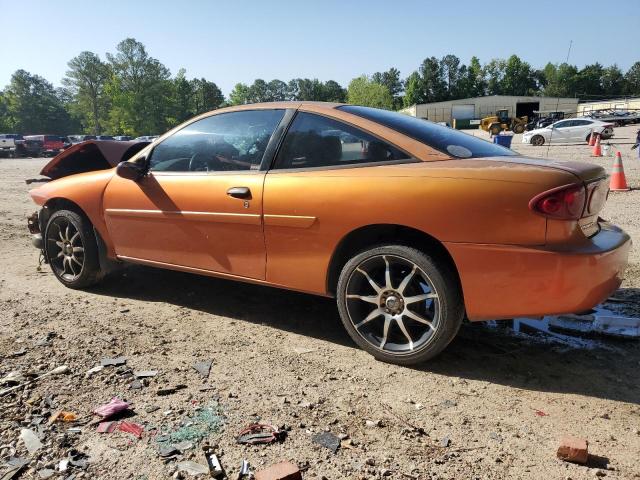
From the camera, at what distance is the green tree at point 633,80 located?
353ft

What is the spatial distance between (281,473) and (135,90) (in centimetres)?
9093

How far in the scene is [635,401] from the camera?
2592mm

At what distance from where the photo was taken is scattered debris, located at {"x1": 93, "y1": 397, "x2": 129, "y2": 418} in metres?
2.53

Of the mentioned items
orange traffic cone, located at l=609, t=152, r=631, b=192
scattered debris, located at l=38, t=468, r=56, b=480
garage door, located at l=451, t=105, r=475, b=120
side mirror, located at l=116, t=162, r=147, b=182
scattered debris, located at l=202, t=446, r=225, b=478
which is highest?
garage door, located at l=451, t=105, r=475, b=120

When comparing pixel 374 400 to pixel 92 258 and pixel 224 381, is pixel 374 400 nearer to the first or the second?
pixel 224 381

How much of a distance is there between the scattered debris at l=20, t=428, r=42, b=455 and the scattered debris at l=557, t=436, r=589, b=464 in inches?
93.3

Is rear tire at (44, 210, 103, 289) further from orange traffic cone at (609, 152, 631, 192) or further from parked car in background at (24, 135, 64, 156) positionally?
parked car in background at (24, 135, 64, 156)

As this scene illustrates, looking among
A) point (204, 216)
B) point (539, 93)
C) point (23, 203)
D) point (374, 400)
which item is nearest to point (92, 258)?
point (204, 216)

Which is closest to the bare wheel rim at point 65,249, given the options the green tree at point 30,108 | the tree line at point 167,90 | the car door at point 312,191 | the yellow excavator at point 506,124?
the car door at point 312,191

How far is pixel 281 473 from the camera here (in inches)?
78.4

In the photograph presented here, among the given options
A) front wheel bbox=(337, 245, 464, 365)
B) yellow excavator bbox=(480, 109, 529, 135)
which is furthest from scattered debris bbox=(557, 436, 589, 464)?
yellow excavator bbox=(480, 109, 529, 135)

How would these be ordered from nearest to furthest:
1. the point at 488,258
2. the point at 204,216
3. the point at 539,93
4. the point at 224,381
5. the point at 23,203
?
the point at 488,258 < the point at 224,381 < the point at 204,216 < the point at 23,203 < the point at 539,93

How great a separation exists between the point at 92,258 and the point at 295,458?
122 inches

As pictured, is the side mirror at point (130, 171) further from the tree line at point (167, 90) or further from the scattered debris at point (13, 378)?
the tree line at point (167, 90)
